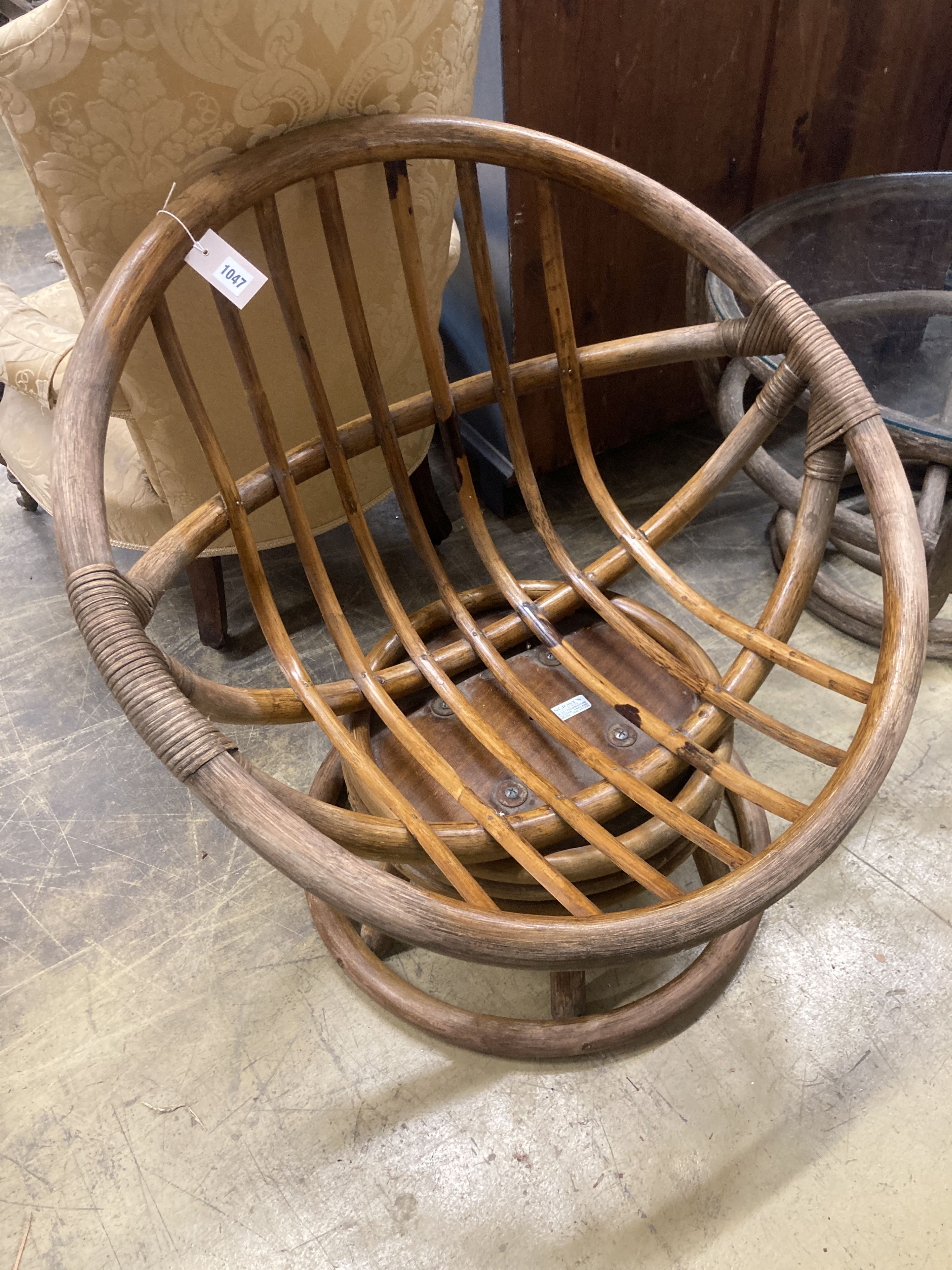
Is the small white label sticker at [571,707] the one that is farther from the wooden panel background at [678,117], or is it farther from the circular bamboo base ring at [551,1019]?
the wooden panel background at [678,117]

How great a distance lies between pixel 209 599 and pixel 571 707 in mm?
787

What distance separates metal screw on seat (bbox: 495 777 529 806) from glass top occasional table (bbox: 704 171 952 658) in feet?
2.24

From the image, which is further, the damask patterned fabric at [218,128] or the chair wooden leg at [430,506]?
the chair wooden leg at [430,506]

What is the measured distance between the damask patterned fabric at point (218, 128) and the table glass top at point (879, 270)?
492mm

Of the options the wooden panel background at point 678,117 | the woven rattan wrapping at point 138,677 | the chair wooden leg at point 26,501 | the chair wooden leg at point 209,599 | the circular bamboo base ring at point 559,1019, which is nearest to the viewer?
the woven rattan wrapping at point 138,677

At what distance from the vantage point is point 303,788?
1425 mm

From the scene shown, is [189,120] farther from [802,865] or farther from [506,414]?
[802,865]

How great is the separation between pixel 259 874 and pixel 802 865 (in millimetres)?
857

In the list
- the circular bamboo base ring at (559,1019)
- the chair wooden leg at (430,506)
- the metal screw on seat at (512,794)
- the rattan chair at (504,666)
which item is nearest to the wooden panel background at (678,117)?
the chair wooden leg at (430,506)

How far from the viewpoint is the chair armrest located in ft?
4.27

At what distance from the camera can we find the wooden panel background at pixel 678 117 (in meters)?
1.40

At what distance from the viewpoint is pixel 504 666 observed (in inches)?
43.2

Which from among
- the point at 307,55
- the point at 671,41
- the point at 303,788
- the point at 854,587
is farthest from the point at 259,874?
the point at 671,41

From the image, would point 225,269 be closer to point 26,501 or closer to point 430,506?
point 430,506
